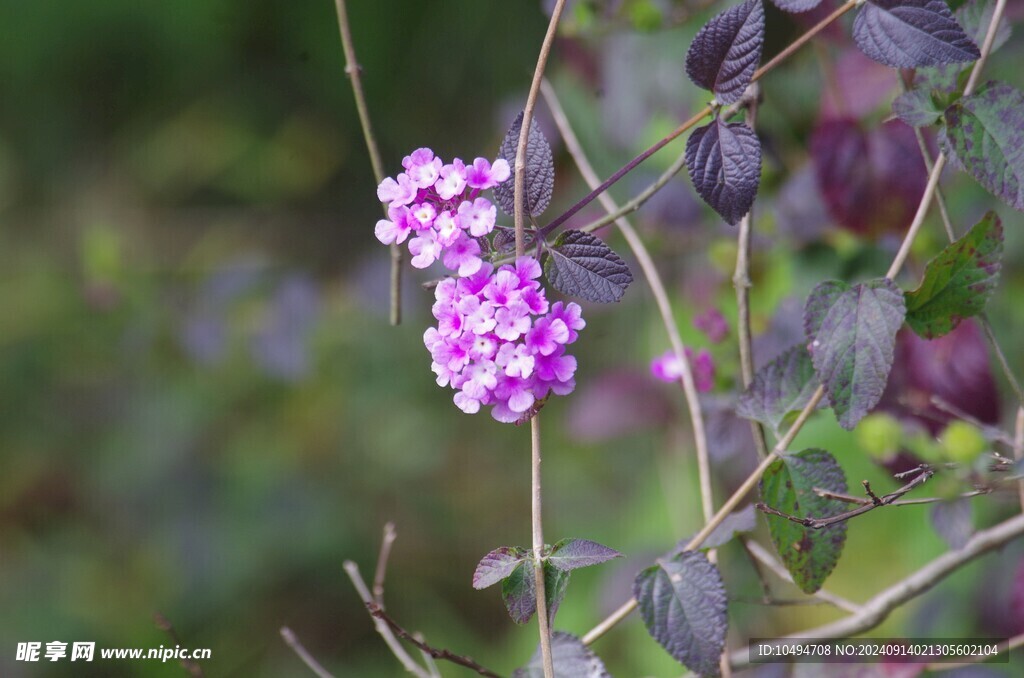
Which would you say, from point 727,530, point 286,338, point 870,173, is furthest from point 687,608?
point 286,338

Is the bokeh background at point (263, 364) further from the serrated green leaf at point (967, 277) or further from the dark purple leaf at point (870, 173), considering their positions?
the serrated green leaf at point (967, 277)

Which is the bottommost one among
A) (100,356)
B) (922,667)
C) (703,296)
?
(922,667)

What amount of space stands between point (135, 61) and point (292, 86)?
0.71 feet

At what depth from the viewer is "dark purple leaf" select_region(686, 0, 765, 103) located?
1.41ft

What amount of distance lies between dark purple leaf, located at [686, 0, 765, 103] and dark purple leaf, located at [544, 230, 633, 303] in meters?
0.10

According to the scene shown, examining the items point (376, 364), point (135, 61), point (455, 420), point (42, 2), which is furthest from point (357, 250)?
point (42, 2)

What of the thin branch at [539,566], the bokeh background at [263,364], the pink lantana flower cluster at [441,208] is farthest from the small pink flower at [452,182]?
the bokeh background at [263,364]

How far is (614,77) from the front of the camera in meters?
0.95

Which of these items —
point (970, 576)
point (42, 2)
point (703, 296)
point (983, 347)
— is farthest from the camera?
point (42, 2)

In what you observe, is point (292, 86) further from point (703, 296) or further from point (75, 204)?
point (703, 296)

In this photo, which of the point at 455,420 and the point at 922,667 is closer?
the point at 922,667

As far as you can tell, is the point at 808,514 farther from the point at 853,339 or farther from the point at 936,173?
the point at 936,173

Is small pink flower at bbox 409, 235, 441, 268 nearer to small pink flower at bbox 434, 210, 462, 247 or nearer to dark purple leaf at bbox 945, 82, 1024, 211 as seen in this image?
small pink flower at bbox 434, 210, 462, 247

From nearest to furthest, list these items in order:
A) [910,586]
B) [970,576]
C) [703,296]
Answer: [910,586] < [970,576] < [703,296]
